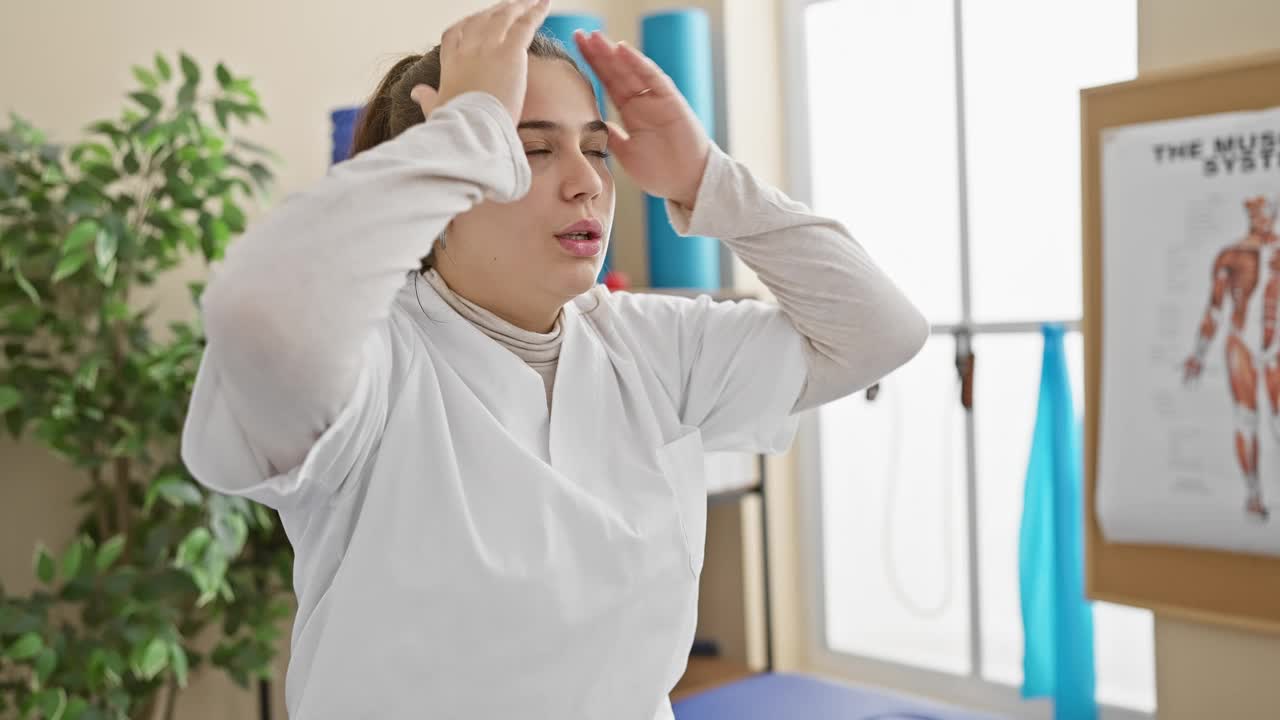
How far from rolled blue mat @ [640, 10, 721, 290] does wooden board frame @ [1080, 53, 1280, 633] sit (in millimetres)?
1053

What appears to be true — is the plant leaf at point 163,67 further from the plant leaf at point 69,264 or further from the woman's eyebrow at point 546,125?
the woman's eyebrow at point 546,125

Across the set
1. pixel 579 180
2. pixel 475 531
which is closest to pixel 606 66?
pixel 579 180

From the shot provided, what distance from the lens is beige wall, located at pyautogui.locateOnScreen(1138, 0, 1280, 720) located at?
6.92ft

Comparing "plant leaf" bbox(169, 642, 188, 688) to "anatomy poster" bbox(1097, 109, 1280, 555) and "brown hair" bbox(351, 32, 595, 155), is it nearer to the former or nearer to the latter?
"brown hair" bbox(351, 32, 595, 155)

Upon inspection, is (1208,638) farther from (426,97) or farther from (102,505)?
(102,505)

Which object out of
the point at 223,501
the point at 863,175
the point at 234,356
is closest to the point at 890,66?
the point at 863,175

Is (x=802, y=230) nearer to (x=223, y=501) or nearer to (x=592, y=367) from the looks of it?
(x=592, y=367)

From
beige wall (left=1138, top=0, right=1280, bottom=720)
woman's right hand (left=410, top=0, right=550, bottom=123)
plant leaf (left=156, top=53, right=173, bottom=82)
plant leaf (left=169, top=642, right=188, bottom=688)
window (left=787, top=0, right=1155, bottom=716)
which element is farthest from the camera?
window (left=787, top=0, right=1155, bottom=716)

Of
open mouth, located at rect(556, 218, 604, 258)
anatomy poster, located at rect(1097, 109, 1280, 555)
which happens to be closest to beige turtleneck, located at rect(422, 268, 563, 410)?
open mouth, located at rect(556, 218, 604, 258)

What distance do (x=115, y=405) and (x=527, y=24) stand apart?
145 cm

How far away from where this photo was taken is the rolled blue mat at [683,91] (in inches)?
118

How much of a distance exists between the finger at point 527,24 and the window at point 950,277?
2.12 metres

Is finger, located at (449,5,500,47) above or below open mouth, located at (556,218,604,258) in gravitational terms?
above

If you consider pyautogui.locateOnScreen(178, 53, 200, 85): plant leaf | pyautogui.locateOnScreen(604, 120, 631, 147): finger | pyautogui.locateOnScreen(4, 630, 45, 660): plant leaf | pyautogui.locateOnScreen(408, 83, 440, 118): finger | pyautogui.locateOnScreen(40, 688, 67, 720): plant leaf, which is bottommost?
Answer: pyautogui.locateOnScreen(40, 688, 67, 720): plant leaf
